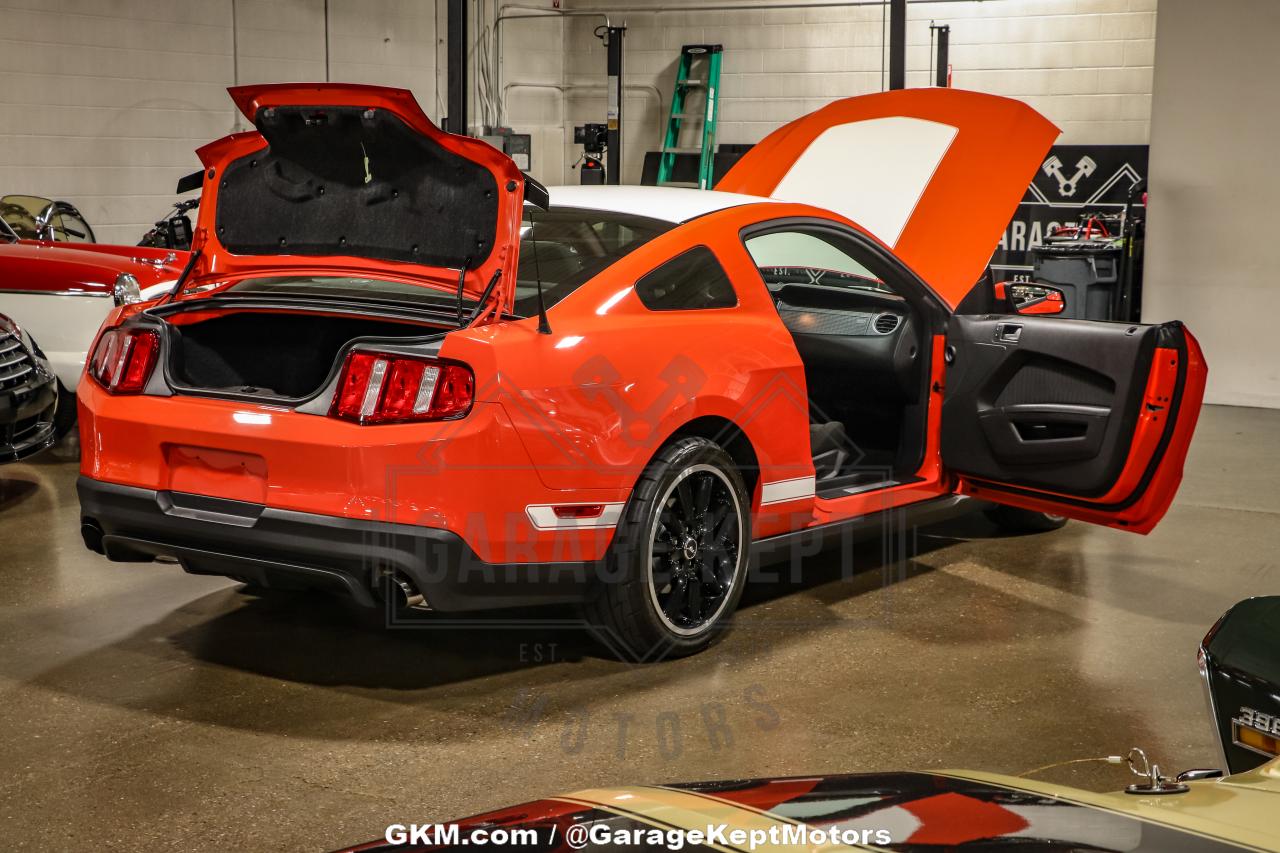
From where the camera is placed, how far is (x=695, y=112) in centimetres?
1520

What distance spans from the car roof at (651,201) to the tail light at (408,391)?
99 centimetres

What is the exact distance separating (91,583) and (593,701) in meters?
2.09

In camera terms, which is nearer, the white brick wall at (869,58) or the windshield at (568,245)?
the windshield at (568,245)

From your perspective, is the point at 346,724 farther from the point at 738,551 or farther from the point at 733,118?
the point at 733,118

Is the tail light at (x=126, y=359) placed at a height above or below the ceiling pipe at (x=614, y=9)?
below

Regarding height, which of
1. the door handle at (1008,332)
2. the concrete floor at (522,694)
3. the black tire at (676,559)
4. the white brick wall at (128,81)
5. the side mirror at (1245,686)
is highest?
the white brick wall at (128,81)

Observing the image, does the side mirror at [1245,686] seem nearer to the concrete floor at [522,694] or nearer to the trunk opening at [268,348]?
the concrete floor at [522,694]

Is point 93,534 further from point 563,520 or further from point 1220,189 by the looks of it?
point 1220,189

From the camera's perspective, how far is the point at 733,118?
15141 mm

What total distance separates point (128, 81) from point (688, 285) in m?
8.79

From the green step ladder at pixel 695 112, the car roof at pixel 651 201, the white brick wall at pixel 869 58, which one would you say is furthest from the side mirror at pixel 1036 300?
the green step ladder at pixel 695 112

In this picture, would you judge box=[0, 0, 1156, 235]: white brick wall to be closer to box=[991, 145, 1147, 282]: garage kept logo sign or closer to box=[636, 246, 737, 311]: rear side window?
box=[991, 145, 1147, 282]: garage kept logo sign

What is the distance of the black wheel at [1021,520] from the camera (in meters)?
5.42

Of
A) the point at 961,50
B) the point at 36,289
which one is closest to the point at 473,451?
the point at 36,289
